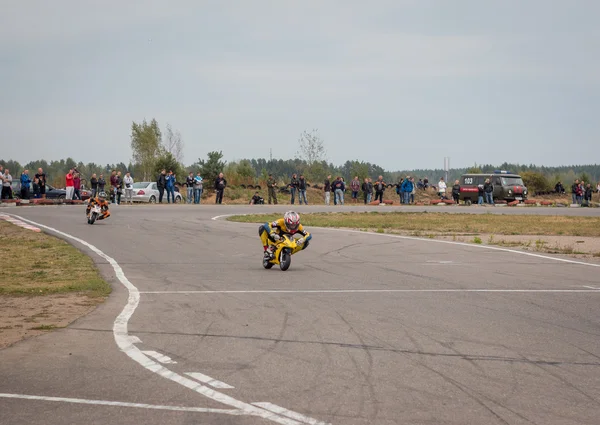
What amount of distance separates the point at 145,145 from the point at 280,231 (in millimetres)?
94871

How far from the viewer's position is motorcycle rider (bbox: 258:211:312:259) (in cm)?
1586

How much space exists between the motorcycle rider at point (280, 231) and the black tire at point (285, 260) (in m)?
0.25

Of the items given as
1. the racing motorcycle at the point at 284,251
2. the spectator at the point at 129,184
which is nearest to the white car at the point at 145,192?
the spectator at the point at 129,184

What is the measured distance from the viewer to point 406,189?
53250 millimetres

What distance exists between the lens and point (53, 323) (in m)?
9.38

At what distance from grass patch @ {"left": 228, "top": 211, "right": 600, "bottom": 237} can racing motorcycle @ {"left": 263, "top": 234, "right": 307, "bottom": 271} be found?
1014 centimetres

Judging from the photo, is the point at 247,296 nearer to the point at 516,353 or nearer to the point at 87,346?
the point at 87,346

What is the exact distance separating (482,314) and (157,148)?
101968 mm

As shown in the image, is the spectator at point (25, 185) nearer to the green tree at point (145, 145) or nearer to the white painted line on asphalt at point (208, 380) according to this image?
the white painted line on asphalt at point (208, 380)

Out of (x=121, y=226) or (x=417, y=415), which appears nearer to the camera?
(x=417, y=415)

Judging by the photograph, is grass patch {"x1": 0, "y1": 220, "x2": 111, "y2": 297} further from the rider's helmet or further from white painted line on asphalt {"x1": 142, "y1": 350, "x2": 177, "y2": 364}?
white painted line on asphalt {"x1": 142, "y1": 350, "x2": 177, "y2": 364}

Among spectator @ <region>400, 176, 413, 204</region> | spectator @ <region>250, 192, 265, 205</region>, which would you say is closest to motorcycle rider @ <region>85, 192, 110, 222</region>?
spectator @ <region>250, 192, 265, 205</region>

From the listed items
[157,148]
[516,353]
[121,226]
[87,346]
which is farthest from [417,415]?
[157,148]

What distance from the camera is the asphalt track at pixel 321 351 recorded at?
5.72m
